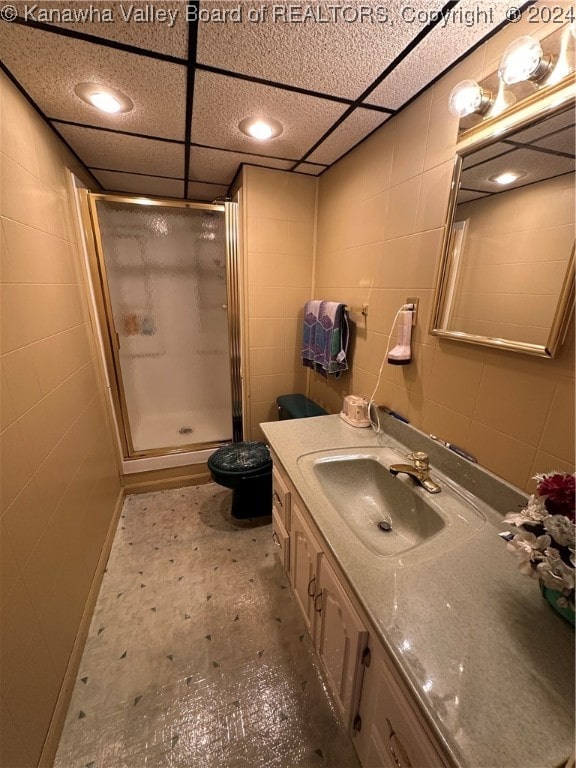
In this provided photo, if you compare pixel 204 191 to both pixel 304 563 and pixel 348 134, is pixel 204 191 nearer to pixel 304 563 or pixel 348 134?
pixel 348 134

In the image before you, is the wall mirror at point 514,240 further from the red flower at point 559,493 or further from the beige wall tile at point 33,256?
the beige wall tile at point 33,256

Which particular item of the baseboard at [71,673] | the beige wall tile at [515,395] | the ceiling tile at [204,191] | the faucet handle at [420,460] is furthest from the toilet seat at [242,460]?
the ceiling tile at [204,191]

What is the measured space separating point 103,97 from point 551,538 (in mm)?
1836

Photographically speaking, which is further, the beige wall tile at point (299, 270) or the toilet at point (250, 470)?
the beige wall tile at point (299, 270)

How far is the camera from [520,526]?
56 cm

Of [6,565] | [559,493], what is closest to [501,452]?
[559,493]

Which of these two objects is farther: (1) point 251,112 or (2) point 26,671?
(1) point 251,112

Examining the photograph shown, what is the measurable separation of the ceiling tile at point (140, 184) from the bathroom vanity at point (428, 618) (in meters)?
1.95

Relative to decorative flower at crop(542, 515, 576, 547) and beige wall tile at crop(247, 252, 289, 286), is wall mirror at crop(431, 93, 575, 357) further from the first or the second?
beige wall tile at crop(247, 252, 289, 286)

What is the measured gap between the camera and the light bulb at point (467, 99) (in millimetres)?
814

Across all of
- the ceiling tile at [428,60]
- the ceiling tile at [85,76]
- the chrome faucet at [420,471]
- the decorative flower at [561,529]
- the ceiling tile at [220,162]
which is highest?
the ceiling tile at [220,162]

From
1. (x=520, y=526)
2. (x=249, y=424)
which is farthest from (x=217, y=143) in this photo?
(x=520, y=526)

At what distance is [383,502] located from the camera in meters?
1.07

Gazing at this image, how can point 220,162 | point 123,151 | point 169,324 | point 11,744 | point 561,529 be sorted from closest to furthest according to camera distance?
1. point 561,529
2. point 11,744
3. point 123,151
4. point 220,162
5. point 169,324
